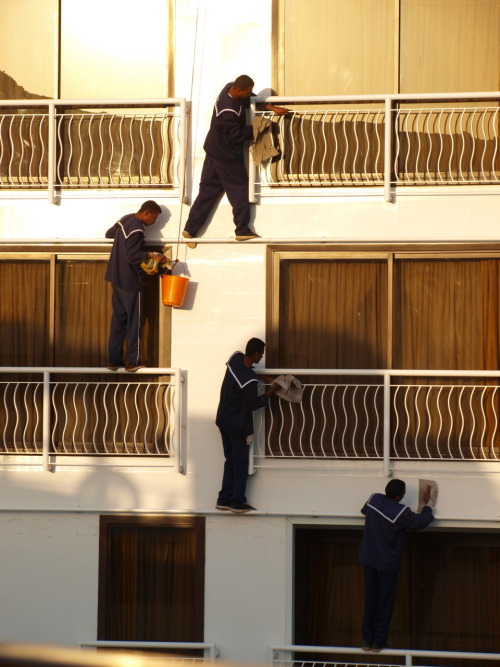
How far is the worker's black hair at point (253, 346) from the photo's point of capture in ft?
30.7

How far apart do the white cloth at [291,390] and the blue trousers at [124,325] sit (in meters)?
1.56

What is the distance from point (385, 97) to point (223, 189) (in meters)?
1.94

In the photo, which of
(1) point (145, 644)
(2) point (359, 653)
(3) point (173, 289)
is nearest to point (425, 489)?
(2) point (359, 653)

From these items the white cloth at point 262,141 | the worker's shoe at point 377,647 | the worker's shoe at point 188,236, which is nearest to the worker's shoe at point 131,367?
the worker's shoe at point 188,236

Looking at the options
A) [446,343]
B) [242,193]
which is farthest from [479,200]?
[242,193]

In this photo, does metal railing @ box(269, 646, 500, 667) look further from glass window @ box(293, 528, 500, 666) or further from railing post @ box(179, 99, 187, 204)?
railing post @ box(179, 99, 187, 204)

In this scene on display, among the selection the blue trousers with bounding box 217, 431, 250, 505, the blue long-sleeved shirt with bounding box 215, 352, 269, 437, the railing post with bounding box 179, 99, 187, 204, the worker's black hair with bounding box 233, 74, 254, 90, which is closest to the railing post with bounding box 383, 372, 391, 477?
the blue long-sleeved shirt with bounding box 215, 352, 269, 437

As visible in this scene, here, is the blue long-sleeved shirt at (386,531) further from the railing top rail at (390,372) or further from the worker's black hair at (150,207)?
the worker's black hair at (150,207)

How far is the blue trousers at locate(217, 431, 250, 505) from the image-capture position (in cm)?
959

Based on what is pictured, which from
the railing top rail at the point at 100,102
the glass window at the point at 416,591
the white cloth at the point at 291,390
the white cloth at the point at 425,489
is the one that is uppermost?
the railing top rail at the point at 100,102

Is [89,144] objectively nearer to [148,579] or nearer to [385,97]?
[385,97]

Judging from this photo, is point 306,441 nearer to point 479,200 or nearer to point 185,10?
point 479,200

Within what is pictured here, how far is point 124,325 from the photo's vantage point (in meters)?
10.0

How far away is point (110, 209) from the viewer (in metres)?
10.2
